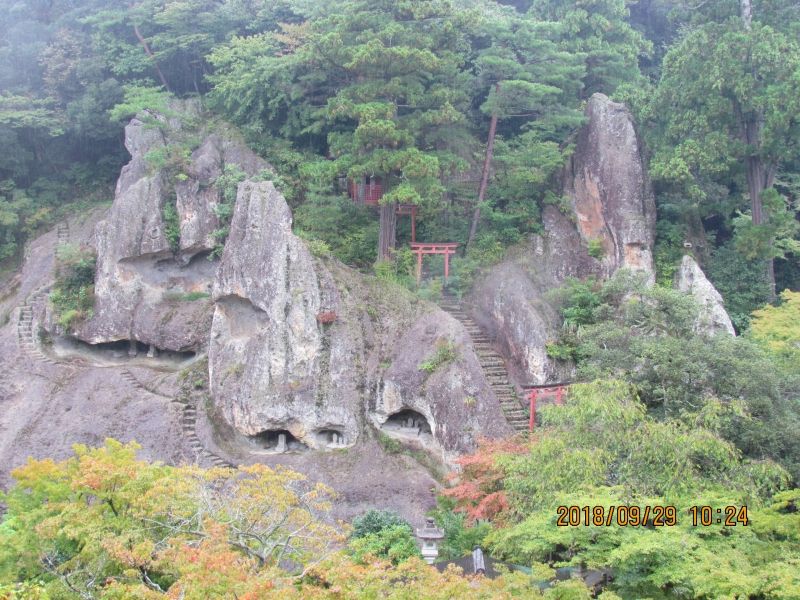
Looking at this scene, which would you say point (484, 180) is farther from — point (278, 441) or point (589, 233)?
point (278, 441)

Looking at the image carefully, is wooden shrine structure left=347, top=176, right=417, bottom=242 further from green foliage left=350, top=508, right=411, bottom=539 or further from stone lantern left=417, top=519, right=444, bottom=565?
stone lantern left=417, top=519, right=444, bottom=565

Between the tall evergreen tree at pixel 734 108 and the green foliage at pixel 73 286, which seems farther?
the green foliage at pixel 73 286

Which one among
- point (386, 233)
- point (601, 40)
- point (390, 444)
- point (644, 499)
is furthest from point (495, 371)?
point (601, 40)

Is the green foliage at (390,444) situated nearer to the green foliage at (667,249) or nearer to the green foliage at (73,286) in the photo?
the green foliage at (667,249)

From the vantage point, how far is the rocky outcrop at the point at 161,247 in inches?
1038

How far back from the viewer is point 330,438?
73.3 ft

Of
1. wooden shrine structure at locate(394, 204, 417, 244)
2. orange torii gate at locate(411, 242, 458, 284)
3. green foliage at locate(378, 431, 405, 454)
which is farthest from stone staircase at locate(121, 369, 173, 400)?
wooden shrine structure at locate(394, 204, 417, 244)

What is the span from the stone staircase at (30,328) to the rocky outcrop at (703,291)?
72.8 feet

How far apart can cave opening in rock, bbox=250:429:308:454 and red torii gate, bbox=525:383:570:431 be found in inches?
282

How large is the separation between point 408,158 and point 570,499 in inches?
538

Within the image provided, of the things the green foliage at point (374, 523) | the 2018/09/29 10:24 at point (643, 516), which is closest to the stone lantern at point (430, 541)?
the green foliage at point (374, 523)

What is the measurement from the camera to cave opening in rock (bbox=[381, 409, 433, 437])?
22109 millimetres

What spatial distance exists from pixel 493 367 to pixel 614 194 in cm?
733

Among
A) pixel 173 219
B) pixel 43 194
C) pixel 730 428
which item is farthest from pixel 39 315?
pixel 730 428
